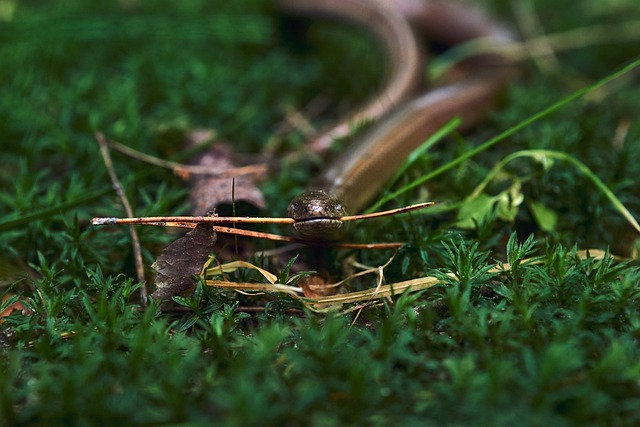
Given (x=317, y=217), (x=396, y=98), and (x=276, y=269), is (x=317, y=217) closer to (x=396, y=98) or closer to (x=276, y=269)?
(x=276, y=269)

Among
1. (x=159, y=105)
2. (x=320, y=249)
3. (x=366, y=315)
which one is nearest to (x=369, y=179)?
(x=320, y=249)

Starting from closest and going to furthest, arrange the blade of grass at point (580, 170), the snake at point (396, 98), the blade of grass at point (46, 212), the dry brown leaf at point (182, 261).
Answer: the dry brown leaf at point (182, 261)
the blade of grass at point (46, 212)
the blade of grass at point (580, 170)
the snake at point (396, 98)

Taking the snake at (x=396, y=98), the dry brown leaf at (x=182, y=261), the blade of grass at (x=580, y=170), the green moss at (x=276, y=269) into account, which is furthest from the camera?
the snake at (x=396, y=98)

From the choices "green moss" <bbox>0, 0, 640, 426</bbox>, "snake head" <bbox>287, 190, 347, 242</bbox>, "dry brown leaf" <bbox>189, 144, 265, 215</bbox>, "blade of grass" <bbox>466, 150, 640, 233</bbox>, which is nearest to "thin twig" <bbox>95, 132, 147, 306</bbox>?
"green moss" <bbox>0, 0, 640, 426</bbox>

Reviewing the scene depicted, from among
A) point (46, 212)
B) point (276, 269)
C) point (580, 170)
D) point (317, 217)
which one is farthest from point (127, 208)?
point (580, 170)

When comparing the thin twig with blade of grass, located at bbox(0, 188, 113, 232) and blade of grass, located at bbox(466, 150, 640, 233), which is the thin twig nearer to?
blade of grass, located at bbox(0, 188, 113, 232)

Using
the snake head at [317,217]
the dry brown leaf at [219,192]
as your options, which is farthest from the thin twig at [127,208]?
the snake head at [317,217]

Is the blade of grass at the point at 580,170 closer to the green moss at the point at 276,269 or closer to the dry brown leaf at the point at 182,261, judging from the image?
the green moss at the point at 276,269
